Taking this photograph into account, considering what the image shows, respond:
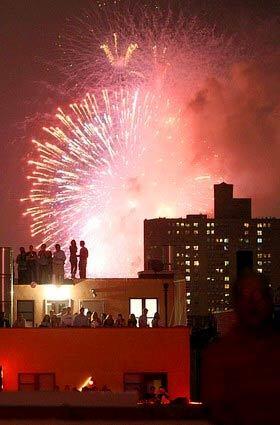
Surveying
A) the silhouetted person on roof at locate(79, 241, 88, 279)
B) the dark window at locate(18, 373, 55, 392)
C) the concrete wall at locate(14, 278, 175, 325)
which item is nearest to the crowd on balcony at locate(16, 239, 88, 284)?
the silhouetted person on roof at locate(79, 241, 88, 279)

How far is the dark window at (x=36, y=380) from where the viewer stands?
112ft

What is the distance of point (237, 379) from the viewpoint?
664 centimetres

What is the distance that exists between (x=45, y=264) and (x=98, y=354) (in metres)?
3.74

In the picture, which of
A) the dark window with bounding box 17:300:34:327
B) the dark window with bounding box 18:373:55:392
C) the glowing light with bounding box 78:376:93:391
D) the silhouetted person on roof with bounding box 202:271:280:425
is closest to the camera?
the silhouetted person on roof with bounding box 202:271:280:425

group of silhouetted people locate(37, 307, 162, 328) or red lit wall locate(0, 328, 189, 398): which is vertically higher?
group of silhouetted people locate(37, 307, 162, 328)

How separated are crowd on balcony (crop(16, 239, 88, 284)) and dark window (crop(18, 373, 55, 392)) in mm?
3307

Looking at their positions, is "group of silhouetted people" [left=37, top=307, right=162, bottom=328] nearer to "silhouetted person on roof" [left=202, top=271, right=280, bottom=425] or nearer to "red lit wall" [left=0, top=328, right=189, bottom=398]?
"red lit wall" [left=0, top=328, right=189, bottom=398]

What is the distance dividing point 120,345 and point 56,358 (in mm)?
2151

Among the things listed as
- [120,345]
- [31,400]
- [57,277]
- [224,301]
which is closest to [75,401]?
[31,400]

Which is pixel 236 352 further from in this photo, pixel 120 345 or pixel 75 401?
pixel 120 345

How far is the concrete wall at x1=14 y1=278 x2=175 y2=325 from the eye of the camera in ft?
121

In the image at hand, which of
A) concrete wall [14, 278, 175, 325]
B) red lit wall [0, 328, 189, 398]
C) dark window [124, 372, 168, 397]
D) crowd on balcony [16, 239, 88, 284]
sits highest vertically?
crowd on balcony [16, 239, 88, 284]

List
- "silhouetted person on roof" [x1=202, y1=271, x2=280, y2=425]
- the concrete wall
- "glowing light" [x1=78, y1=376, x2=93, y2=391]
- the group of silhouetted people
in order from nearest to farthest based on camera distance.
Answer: "silhouetted person on roof" [x1=202, y1=271, x2=280, y2=425]
"glowing light" [x1=78, y1=376, x2=93, y2=391]
the group of silhouetted people
the concrete wall

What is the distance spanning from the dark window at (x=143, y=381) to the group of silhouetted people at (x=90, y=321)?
5.01 ft
